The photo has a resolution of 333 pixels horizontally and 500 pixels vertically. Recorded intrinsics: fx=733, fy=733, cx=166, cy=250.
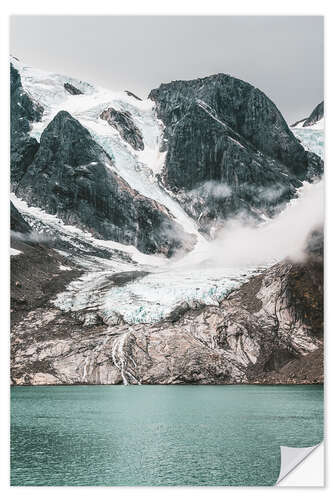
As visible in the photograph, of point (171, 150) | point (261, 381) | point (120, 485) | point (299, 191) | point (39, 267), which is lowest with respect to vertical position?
point (261, 381)

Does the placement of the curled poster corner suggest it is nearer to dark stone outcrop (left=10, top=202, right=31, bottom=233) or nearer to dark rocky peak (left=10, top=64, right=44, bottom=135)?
dark stone outcrop (left=10, top=202, right=31, bottom=233)

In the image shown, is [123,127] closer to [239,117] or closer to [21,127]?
[21,127]

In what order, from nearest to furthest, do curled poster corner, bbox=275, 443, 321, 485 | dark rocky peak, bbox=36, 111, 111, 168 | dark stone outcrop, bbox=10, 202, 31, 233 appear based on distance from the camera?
curled poster corner, bbox=275, 443, 321, 485 < dark stone outcrop, bbox=10, 202, 31, 233 < dark rocky peak, bbox=36, 111, 111, 168

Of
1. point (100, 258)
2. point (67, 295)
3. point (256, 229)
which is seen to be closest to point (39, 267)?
point (67, 295)

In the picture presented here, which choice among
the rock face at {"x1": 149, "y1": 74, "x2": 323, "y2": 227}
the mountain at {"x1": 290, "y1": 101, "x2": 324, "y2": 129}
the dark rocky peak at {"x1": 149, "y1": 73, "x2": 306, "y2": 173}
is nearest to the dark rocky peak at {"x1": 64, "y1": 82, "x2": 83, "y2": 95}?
the dark rocky peak at {"x1": 149, "y1": 73, "x2": 306, "y2": 173}
